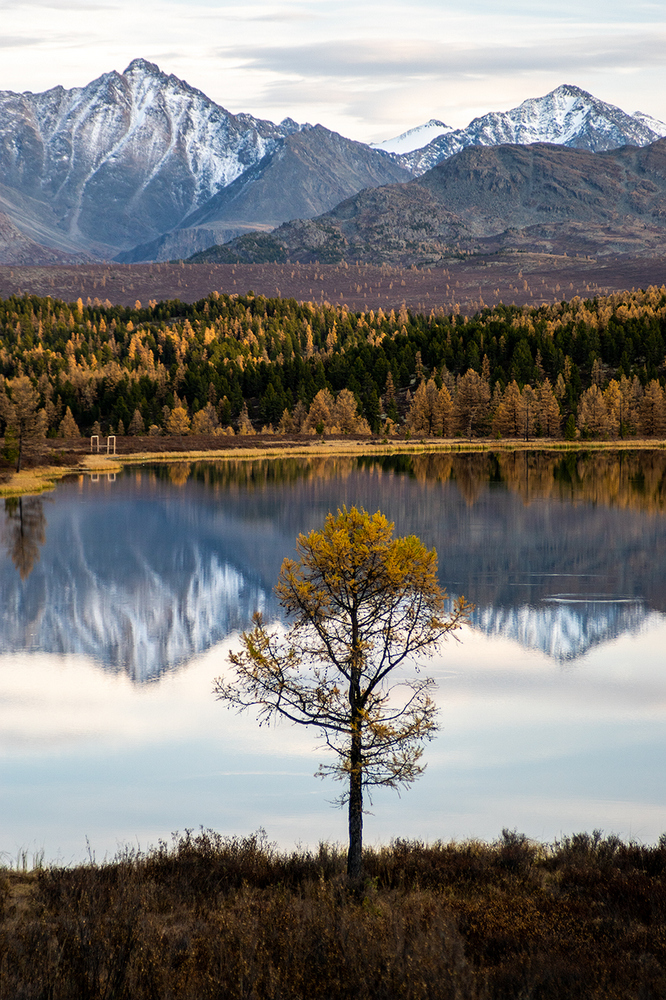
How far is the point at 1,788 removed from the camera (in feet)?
65.3

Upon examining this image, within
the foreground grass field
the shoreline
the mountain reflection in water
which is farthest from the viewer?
the shoreline

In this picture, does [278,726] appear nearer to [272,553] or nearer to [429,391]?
[272,553]

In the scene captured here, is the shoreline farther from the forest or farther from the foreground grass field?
the foreground grass field

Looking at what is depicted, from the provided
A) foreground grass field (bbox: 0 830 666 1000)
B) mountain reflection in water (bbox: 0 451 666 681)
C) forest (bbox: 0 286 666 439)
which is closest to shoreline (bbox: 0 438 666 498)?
forest (bbox: 0 286 666 439)

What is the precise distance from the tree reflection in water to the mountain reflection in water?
145mm

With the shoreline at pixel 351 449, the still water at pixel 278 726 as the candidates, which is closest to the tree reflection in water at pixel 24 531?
the still water at pixel 278 726

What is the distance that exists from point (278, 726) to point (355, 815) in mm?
9854

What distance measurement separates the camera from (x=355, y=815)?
49.2ft

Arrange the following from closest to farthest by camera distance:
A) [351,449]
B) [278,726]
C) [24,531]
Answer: [278,726] < [24,531] < [351,449]

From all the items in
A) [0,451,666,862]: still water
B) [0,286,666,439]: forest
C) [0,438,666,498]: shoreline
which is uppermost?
[0,286,666,439]: forest

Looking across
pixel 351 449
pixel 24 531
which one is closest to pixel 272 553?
pixel 24 531

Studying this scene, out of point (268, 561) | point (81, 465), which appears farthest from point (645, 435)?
point (268, 561)

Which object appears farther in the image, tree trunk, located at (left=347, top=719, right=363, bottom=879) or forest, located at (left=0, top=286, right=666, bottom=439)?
forest, located at (left=0, top=286, right=666, bottom=439)

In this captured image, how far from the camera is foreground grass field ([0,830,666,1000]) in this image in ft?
32.3
